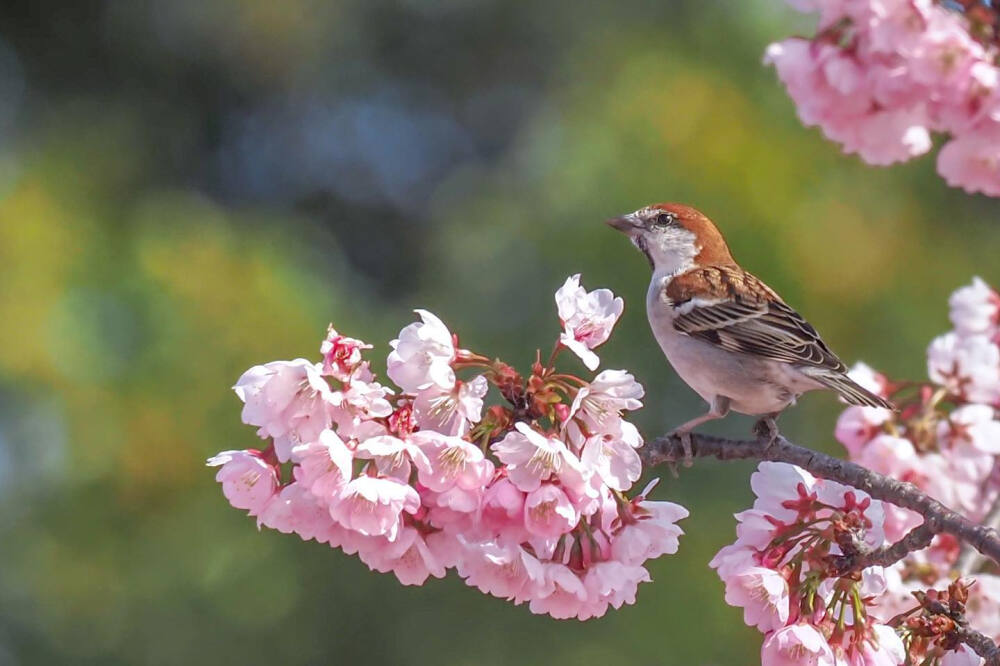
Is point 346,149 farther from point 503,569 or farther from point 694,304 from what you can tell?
point 503,569

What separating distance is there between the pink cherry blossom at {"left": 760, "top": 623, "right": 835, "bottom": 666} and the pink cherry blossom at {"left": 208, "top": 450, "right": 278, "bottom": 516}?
702 millimetres

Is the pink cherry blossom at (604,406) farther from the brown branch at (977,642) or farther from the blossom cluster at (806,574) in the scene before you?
the brown branch at (977,642)

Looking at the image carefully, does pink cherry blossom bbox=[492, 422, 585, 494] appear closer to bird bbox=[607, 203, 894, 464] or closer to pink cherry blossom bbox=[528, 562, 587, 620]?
pink cherry blossom bbox=[528, 562, 587, 620]

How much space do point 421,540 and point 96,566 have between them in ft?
16.5

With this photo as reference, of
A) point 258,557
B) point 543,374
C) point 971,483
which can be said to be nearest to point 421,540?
point 543,374

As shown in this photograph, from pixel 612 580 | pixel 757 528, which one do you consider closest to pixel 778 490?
pixel 757 528

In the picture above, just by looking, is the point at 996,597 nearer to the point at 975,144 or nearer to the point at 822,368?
the point at 822,368

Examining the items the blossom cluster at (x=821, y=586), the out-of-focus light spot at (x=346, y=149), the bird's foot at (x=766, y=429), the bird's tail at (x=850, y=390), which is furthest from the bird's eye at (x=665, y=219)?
the out-of-focus light spot at (x=346, y=149)

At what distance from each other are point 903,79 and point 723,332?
2.18 feet

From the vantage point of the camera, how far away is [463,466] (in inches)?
69.3

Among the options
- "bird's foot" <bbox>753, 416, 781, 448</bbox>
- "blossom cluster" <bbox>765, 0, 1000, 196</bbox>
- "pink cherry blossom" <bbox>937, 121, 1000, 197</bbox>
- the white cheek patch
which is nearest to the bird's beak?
the white cheek patch

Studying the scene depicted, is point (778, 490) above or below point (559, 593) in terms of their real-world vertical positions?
above

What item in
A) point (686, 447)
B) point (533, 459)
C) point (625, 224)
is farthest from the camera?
point (625, 224)

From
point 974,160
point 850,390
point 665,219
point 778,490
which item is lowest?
point 778,490
